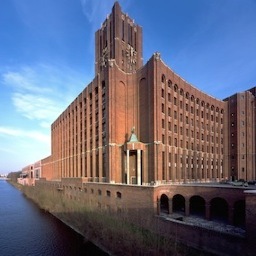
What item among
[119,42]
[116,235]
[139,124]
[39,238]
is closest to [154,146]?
[139,124]

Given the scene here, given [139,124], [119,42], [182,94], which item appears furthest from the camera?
[119,42]

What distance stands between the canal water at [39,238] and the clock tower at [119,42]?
38006mm

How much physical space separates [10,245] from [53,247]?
5.74m

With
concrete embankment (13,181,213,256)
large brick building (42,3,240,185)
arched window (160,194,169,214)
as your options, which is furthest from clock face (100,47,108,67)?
arched window (160,194,169,214)

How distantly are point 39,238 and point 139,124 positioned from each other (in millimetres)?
24824

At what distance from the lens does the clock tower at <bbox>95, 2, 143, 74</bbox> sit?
5922 centimetres

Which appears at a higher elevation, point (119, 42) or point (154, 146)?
point (119, 42)

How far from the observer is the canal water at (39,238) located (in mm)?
26953

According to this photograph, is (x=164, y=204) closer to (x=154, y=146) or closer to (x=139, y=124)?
(x=154, y=146)

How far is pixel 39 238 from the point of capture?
103 ft

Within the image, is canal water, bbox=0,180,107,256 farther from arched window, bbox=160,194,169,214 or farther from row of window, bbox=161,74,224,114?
row of window, bbox=161,74,224,114

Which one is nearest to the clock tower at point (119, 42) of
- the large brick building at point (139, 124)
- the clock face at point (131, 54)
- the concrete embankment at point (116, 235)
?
the clock face at point (131, 54)

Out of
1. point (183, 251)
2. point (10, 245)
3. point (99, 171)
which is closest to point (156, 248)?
point (183, 251)

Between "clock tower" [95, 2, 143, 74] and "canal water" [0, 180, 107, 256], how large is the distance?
38006 mm
